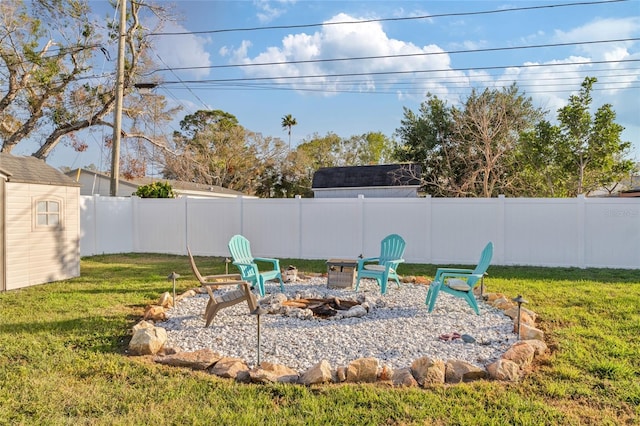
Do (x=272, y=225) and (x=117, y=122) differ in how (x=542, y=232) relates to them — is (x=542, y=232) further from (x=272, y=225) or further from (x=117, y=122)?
(x=117, y=122)

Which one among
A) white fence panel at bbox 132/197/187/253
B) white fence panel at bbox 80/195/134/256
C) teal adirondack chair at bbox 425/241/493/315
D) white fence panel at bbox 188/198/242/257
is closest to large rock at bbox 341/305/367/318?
teal adirondack chair at bbox 425/241/493/315

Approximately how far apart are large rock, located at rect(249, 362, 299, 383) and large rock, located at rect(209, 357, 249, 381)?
8 centimetres

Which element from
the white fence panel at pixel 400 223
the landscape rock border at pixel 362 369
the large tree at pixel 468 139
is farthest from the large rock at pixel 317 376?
the large tree at pixel 468 139

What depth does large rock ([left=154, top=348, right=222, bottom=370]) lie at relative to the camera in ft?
10.4

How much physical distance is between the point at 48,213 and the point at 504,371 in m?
7.27

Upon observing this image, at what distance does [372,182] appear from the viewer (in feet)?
50.2

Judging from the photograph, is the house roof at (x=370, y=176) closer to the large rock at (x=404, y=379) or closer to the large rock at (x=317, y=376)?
the large rock at (x=404, y=379)

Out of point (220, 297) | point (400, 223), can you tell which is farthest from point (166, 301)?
point (400, 223)

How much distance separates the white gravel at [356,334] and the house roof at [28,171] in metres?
3.54

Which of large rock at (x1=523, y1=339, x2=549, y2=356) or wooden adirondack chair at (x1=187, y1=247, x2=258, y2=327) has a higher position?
wooden adirondack chair at (x1=187, y1=247, x2=258, y2=327)

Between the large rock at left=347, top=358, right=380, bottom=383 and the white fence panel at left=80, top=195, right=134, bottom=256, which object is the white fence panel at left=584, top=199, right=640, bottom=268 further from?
the white fence panel at left=80, top=195, right=134, bottom=256

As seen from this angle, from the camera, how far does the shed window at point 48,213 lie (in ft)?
21.8

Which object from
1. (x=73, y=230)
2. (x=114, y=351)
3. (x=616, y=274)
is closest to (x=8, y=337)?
(x=114, y=351)

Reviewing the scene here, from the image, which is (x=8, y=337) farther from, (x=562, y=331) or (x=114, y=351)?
(x=562, y=331)
